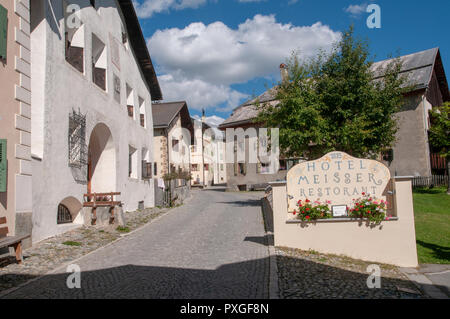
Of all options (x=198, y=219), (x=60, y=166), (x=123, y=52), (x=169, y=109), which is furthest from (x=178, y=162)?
(x=60, y=166)

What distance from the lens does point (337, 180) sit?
9.38 metres

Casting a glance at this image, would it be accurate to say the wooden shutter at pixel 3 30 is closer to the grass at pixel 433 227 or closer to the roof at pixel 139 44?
the roof at pixel 139 44

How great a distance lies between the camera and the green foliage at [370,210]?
8836mm

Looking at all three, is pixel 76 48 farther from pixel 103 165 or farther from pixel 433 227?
pixel 433 227

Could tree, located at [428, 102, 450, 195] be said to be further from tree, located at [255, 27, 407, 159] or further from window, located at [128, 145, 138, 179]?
window, located at [128, 145, 138, 179]

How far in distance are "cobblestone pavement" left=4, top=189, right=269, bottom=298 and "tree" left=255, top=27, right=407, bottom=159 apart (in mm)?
5572

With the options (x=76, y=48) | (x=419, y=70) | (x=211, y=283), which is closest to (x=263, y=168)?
(x=419, y=70)

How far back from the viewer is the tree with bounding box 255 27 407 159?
15.9 m

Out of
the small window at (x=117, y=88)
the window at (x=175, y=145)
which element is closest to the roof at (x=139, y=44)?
the small window at (x=117, y=88)

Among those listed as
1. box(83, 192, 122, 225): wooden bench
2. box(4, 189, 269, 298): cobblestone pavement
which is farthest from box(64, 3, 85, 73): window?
box(4, 189, 269, 298): cobblestone pavement

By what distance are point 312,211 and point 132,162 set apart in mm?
11762

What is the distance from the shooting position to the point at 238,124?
36.2 metres
